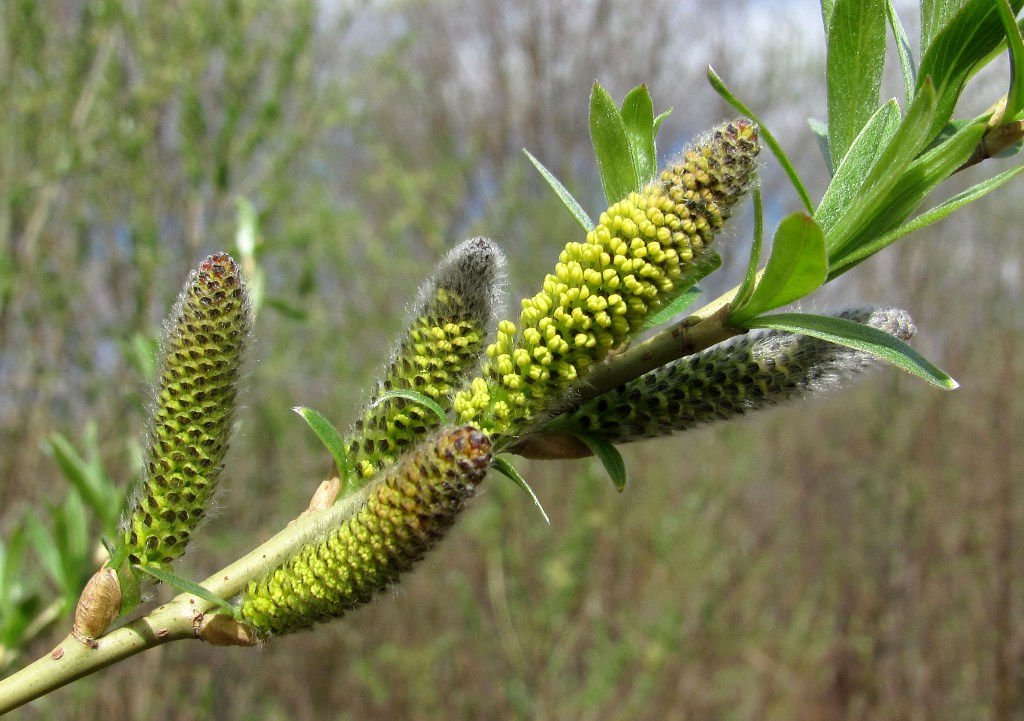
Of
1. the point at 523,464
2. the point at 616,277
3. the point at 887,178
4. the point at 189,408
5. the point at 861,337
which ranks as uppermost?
the point at 189,408

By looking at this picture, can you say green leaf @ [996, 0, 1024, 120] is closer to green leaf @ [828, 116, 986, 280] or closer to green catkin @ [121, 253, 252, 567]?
green leaf @ [828, 116, 986, 280]

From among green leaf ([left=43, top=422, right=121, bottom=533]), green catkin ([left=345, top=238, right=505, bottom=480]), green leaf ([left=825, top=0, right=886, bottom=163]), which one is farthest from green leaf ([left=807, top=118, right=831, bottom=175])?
green leaf ([left=43, top=422, right=121, bottom=533])

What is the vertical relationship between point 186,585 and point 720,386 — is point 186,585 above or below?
above

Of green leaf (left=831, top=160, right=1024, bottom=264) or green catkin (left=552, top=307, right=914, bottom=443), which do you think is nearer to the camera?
green leaf (left=831, top=160, right=1024, bottom=264)

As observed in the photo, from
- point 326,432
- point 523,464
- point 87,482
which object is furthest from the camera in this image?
point 523,464

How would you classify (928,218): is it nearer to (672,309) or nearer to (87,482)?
(672,309)

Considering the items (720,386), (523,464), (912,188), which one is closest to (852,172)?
(912,188)

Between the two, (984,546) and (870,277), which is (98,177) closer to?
(984,546)
